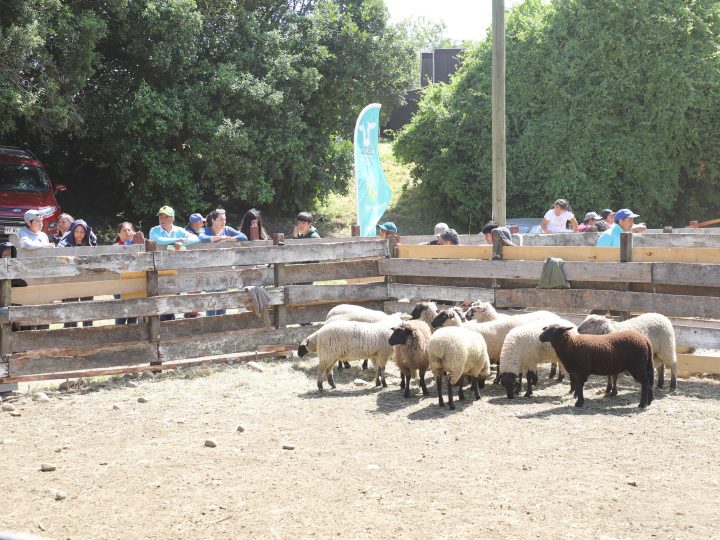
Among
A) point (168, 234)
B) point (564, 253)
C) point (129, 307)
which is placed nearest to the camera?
point (129, 307)

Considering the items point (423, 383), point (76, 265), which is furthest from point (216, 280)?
point (423, 383)

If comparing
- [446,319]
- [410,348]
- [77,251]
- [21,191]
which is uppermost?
[21,191]

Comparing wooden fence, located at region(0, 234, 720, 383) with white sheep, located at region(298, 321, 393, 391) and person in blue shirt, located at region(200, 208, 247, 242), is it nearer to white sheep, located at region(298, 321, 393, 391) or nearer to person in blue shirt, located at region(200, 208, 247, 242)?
person in blue shirt, located at region(200, 208, 247, 242)

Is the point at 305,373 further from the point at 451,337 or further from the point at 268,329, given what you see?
the point at 451,337

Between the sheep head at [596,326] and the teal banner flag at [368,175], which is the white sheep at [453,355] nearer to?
the sheep head at [596,326]

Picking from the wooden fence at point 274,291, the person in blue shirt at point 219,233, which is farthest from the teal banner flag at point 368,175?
the wooden fence at point 274,291

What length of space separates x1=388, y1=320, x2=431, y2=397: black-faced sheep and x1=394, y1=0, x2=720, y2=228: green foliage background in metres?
18.4

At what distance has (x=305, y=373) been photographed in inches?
385

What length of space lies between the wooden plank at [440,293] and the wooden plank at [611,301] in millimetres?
219

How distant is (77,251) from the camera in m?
10.9

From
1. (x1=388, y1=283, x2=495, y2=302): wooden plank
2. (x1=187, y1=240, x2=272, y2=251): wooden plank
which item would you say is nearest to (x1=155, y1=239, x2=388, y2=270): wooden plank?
(x1=388, y1=283, x2=495, y2=302): wooden plank

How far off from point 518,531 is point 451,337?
3.11m

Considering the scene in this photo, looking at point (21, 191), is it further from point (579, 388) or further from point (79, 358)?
point (579, 388)

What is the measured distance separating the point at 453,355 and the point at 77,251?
5.64 meters
